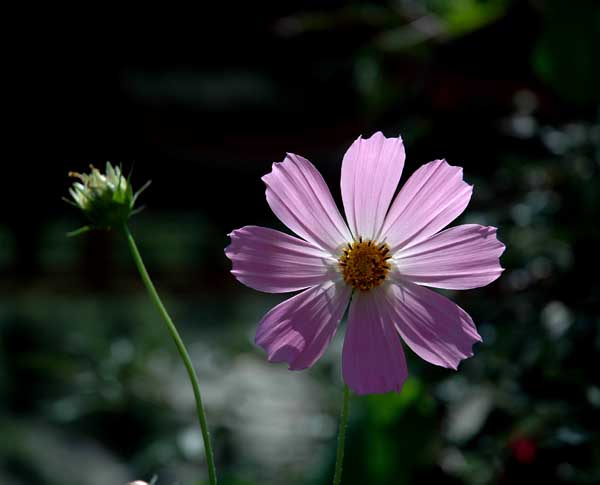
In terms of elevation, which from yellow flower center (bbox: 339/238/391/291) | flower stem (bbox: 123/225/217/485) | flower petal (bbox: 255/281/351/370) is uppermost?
yellow flower center (bbox: 339/238/391/291)

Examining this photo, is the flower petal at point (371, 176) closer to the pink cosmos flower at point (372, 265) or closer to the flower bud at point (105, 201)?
the pink cosmos flower at point (372, 265)

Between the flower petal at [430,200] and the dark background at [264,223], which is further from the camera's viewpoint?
the dark background at [264,223]

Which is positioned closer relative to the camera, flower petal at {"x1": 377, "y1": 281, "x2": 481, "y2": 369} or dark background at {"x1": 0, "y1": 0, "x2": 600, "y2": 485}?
flower petal at {"x1": 377, "y1": 281, "x2": 481, "y2": 369}

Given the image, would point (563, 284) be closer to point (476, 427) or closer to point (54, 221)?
point (476, 427)

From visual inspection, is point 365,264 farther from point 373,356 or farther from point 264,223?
point 264,223

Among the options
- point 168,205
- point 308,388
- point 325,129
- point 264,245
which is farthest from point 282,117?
point 264,245

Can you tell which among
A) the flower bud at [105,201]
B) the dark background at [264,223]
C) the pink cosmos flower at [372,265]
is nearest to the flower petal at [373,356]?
the pink cosmos flower at [372,265]

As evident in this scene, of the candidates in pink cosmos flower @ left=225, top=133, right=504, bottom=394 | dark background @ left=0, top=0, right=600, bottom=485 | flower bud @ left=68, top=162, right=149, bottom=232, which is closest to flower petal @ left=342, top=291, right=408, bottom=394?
pink cosmos flower @ left=225, top=133, right=504, bottom=394

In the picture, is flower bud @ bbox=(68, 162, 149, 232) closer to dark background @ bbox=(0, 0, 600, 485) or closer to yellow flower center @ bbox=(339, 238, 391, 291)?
yellow flower center @ bbox=(339, 238, 391, 291)
